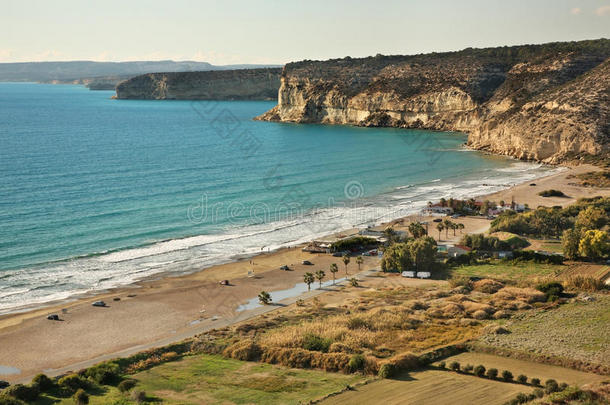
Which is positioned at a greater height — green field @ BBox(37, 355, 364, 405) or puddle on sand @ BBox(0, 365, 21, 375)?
green field @ BBox(37, 355, 364, 405)

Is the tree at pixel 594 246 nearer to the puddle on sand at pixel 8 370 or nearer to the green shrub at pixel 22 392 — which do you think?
the green shrub at pixel 22 392

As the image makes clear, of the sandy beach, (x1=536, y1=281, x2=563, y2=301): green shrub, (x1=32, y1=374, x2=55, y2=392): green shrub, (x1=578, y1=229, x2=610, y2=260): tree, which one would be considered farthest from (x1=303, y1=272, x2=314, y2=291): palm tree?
(x1=578, y1=229, x2=610, y2=260): tree

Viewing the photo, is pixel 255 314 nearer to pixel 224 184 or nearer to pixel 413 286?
pixel 413 286

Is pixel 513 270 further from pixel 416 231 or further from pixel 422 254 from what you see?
pixel 416 231

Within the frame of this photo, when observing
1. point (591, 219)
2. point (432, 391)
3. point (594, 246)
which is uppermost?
point (591, 219)

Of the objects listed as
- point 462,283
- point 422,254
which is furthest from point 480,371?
point 422,254

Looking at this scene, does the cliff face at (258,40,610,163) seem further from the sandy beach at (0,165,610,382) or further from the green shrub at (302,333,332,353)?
the green shrub at (302,333,332,353)

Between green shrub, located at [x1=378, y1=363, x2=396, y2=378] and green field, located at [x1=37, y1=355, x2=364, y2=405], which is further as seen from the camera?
green shrub, located at [x1=378, y1=363, x2=396, y2=378]
